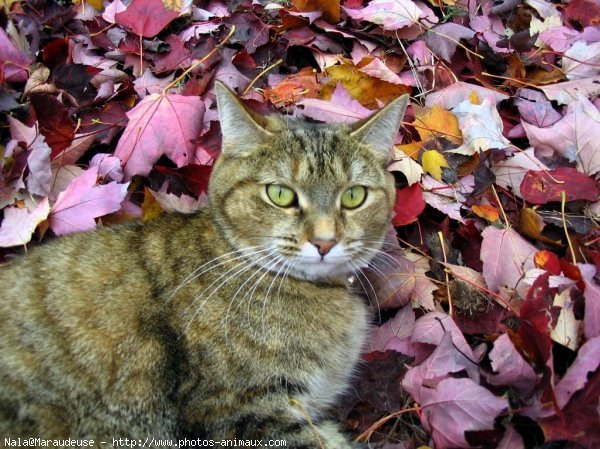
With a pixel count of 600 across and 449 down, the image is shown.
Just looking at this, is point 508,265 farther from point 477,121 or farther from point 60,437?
point 60,437

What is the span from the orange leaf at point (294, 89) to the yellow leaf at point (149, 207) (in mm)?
932

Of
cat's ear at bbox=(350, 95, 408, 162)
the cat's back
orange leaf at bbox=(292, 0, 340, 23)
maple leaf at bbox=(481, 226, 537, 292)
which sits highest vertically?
orange leaf at bbox=(292, 0, 340, 23)

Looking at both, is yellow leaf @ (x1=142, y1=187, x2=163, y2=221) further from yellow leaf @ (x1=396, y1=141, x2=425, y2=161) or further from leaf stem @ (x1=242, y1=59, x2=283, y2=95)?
yellow leaf @ (x1=396, y1=141, x2=425, y2=161)

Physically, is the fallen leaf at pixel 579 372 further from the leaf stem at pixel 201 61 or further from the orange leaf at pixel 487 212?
the leaf stem at pixel 201 61

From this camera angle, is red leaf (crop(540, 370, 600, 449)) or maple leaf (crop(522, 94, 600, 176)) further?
maple leaf (crop(522, 94, 600, 176))

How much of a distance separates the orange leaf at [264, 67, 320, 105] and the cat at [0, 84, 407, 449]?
715 millimetres

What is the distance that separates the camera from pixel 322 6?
134 inches

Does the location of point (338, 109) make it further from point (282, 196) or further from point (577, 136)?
point (577, 136)

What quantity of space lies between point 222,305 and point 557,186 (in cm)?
179

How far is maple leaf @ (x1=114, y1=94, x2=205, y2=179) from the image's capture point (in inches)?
114

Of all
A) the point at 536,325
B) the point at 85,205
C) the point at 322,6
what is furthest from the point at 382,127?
the point at 85,205

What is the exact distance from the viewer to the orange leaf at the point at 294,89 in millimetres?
3293

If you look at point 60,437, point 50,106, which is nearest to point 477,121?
point 50,106

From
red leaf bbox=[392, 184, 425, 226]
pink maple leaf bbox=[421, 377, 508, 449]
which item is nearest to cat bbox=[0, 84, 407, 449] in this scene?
red leaf bbox=[392, 184, 425, 226]
